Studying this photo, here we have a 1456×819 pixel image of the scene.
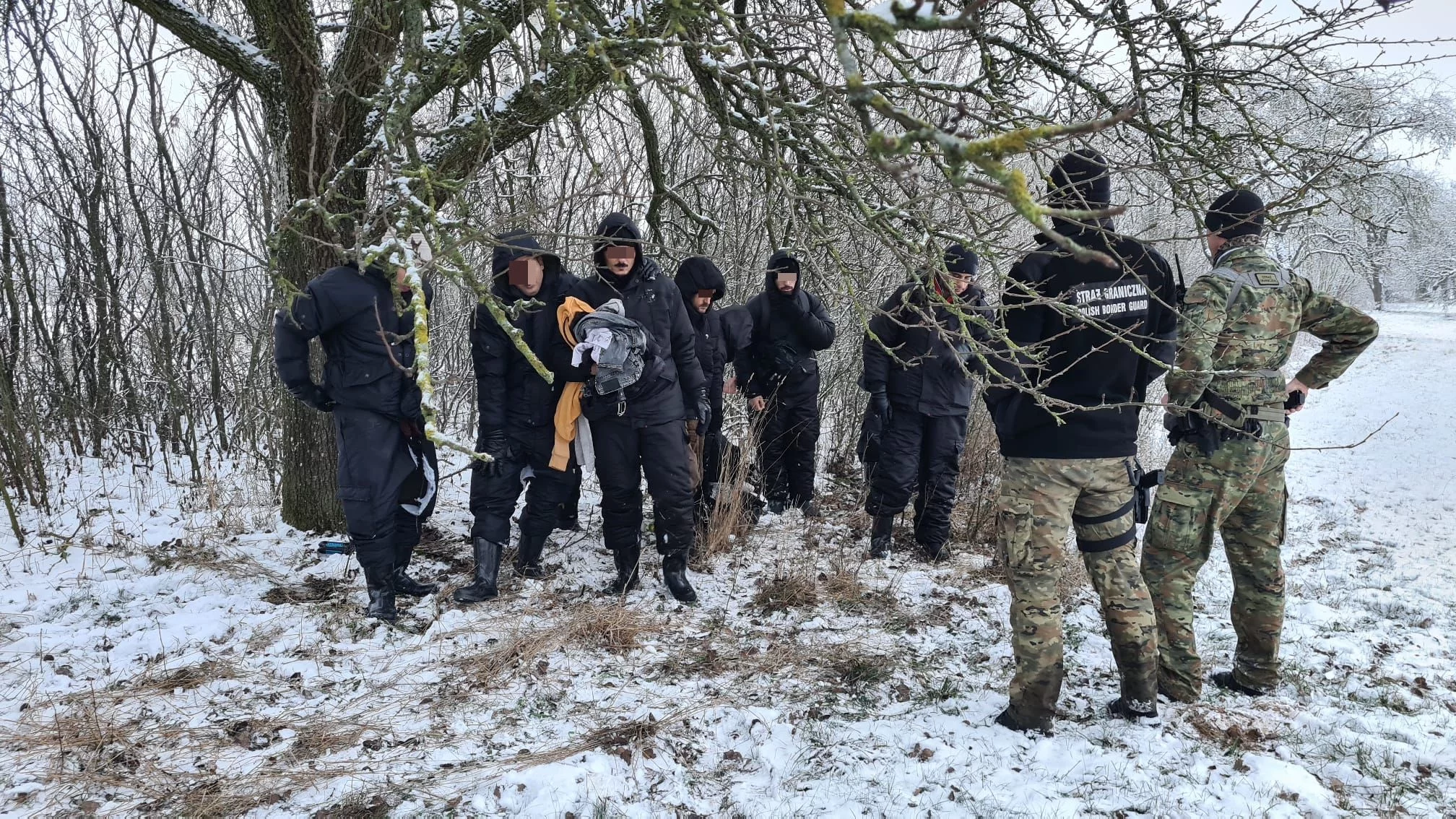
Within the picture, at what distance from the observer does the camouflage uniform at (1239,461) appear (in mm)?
2887

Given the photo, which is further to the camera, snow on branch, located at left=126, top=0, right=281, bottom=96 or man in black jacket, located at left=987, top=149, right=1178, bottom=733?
snow on branch, located at left=126, top=0, right=281, bottom=96

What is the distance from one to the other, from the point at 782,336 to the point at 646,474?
190cm

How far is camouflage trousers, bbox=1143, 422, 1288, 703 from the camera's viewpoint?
2895 millimetres

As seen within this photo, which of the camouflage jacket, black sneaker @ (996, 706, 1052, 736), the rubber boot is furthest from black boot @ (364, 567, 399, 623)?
the camouflage jacket

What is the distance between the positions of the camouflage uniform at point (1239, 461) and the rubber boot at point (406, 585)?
346 cm

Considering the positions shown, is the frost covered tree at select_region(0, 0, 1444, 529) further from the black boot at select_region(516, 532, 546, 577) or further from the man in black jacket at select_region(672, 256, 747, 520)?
the black boot at select_region(516, 532, 546, 577)

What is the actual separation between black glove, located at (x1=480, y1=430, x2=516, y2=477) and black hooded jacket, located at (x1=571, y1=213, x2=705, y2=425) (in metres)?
0.48

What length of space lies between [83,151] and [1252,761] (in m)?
8.07

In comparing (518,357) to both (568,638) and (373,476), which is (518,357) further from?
(568,638)

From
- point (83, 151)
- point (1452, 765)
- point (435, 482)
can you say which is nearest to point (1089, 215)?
point (1452, 765)

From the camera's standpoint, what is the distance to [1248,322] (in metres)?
2.90

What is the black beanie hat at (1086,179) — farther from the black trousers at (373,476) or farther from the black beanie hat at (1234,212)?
the black trousers at (373,476)

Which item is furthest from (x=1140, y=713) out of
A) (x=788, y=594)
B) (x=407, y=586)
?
(x=407, y=586)

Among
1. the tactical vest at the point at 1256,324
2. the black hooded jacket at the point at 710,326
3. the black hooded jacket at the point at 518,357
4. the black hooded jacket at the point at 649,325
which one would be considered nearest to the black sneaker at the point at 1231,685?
the tactical vest at the point at 1256,324
